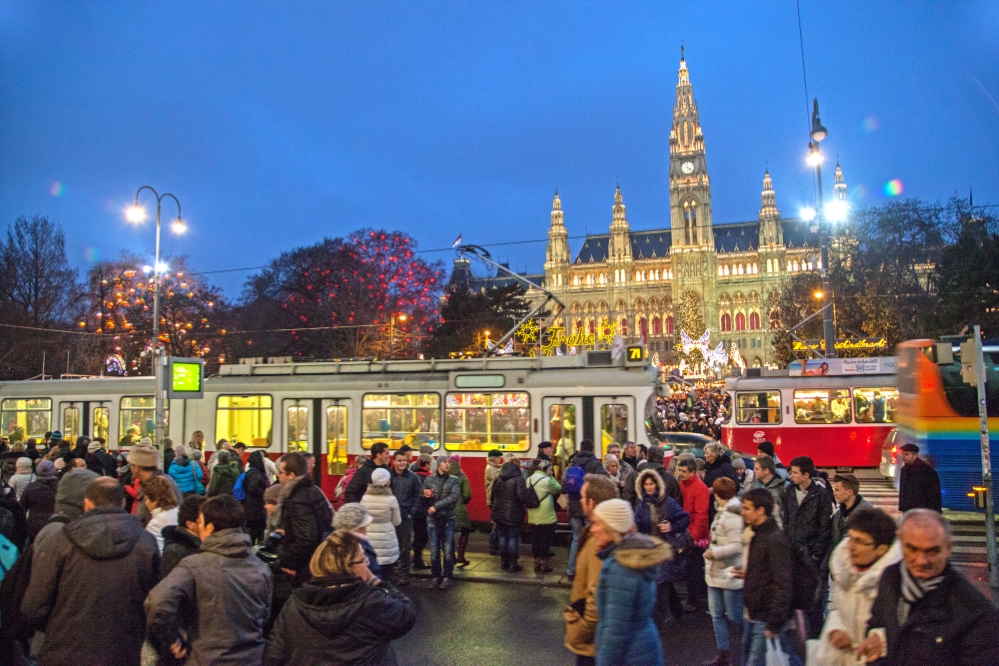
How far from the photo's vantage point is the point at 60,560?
378 centimetres

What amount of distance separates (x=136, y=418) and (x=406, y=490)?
10.7 m

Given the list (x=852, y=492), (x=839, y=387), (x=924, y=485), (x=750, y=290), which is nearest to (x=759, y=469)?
(x=852, y=492)

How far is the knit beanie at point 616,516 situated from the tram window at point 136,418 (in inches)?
587

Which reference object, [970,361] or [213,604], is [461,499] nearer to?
[213,604]

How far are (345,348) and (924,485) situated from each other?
31.0 meters

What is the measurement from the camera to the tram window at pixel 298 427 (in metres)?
14.6

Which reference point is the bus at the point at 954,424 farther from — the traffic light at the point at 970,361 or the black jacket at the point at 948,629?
the black jacket at the point at 948,629

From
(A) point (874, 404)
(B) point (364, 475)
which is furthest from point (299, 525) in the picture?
(A) point (874, 404)

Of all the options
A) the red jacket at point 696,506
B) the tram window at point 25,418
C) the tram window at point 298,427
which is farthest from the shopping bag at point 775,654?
the tram window at point 25,418

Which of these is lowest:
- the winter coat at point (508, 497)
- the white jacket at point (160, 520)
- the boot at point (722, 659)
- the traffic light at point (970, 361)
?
the boot at point (722, 659)

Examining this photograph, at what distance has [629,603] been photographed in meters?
3.85

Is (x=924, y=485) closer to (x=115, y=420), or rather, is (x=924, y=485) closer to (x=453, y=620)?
(x=453, y=620)

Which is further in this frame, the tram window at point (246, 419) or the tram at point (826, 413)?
the tram at point (826, 413)

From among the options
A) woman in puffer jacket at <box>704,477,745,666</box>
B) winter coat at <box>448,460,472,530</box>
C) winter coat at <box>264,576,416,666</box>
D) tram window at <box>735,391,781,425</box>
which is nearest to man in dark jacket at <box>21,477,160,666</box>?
winter coat at <box>264,576,416,666</box>
